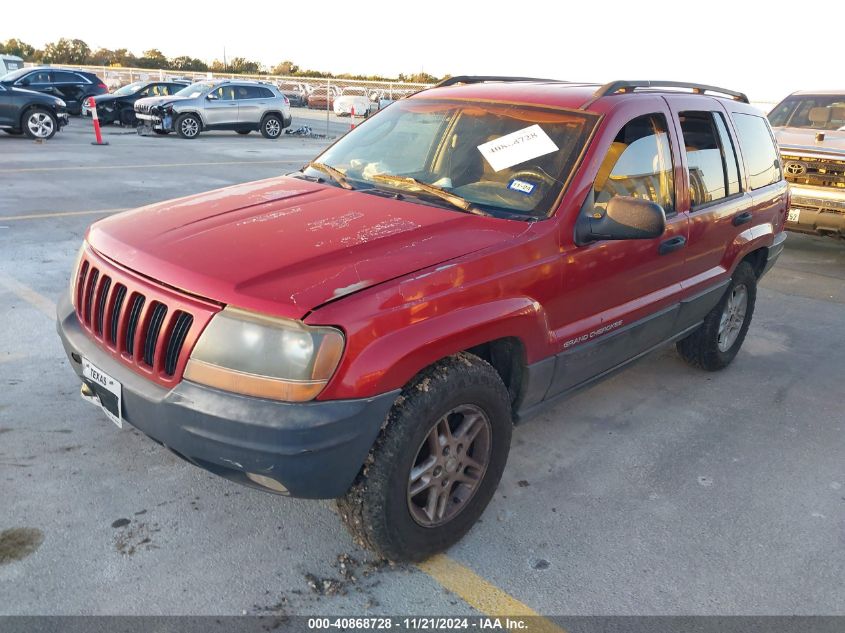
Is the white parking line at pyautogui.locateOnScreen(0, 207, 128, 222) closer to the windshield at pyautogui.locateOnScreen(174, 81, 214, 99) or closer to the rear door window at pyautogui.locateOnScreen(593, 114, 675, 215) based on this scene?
the rear door window at pyautogui.locateOnScreen(593, 114, 675, 215)

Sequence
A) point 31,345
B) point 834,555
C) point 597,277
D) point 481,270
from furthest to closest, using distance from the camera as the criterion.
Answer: point 31,345 < point 597,277 < point 834,555 < point 481,270

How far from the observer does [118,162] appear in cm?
1287

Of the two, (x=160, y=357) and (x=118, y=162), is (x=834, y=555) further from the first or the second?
(x=118, y=162)

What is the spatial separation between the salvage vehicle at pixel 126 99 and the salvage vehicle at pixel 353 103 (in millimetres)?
5604

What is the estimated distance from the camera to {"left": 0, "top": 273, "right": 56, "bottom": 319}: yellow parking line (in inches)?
199

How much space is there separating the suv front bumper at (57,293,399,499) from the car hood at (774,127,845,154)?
24.9ft

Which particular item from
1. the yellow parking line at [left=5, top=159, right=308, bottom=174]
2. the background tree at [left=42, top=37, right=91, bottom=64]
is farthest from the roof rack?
the background tree at [left=42, top=37, right=91, bottom=64]

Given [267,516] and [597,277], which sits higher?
[597,277]

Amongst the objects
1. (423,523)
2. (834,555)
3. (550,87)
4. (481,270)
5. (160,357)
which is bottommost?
(834,555)

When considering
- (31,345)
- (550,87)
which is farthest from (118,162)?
(550,87)

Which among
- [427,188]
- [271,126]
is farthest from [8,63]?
[427,188]

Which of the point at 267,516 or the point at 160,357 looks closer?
the point at 160,357

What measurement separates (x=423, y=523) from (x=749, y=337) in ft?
13.4

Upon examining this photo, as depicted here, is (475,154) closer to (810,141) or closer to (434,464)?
(434,464)
